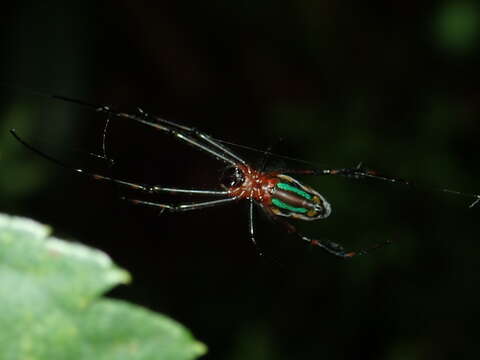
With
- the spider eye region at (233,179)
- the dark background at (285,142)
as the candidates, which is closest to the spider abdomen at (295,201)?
the spider eye region at (233,179)

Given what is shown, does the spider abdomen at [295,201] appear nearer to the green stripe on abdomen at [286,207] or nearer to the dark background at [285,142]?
the green stripe on abdomen at [286,207]

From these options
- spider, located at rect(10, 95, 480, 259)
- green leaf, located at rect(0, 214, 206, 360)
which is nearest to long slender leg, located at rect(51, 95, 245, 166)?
spider, located at rect(10, 95, 480, 259)

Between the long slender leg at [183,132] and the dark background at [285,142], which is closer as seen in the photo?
the long slender leg at [183,132]

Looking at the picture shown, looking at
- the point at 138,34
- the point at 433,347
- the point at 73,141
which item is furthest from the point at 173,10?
the point at 433,347

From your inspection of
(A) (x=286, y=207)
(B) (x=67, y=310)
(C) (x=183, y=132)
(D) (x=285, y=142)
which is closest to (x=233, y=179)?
(A) (x=286, y=207)

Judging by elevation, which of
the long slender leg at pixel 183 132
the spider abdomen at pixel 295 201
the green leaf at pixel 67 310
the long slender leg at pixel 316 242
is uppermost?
the long slender leg at pixel 183 132

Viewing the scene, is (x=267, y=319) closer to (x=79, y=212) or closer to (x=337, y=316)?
(x=337, y=316)

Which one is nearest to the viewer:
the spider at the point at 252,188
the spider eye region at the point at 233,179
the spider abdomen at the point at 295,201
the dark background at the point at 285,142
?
the spider at the point at 252,188
